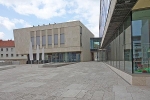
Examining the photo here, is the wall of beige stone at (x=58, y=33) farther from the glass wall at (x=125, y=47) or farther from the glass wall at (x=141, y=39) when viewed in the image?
the glass wall at (x=141, y=39)

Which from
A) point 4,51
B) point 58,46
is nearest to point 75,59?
point 58,46

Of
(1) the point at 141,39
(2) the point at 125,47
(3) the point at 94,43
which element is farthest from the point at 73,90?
(3) the point at 94,43

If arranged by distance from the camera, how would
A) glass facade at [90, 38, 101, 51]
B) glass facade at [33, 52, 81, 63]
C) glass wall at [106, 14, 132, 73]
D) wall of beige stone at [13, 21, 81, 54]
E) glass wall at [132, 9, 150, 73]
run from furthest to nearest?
glass facade at [90, 38, 101, 51] → glass facade at [33, 52, 81, 63] → wall of beige stone at [13, 21, 81, 54] → glass wall at [106, 14, 132, 73] → glass wall at [132, 9, 150, 73]

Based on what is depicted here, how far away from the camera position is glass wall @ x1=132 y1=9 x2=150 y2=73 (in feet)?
25.9

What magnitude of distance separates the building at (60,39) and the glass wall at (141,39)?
35414 mm

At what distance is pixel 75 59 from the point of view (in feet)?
150

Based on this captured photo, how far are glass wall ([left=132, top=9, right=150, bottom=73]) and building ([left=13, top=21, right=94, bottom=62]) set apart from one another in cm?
3541

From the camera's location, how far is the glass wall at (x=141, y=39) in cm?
790

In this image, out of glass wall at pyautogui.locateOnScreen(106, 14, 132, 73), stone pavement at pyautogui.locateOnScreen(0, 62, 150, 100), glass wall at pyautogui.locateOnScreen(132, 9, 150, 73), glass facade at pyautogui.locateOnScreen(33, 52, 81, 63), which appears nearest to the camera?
stone pavement at pyautogui.locateOnScreen(0, 62, 150, 100)

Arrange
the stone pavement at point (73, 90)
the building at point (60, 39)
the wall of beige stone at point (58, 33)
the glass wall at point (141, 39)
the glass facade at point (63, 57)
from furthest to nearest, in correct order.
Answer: the glass facade at point (63, 57) → the building at point (60, 39) → the wall of beige stone at point (58, 33) → the glass wall at point (141, 39) → the stone pavement at point (73, 90)

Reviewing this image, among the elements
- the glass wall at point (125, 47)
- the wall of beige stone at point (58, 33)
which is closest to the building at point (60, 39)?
the wall of beige stone at point (58, 33)

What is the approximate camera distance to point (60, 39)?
152ft

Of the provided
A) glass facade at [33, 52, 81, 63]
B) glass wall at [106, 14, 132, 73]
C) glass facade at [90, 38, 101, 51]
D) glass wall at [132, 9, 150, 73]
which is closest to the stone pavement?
glass wall at [106, 14, 132, 73]

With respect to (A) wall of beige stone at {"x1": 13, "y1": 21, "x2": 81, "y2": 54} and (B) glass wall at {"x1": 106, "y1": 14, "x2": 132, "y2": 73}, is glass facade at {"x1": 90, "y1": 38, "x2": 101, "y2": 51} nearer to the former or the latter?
(A) wall of beige stone at {"x1": 13, "y1": 21, "x2": 81, "y2": 54}
